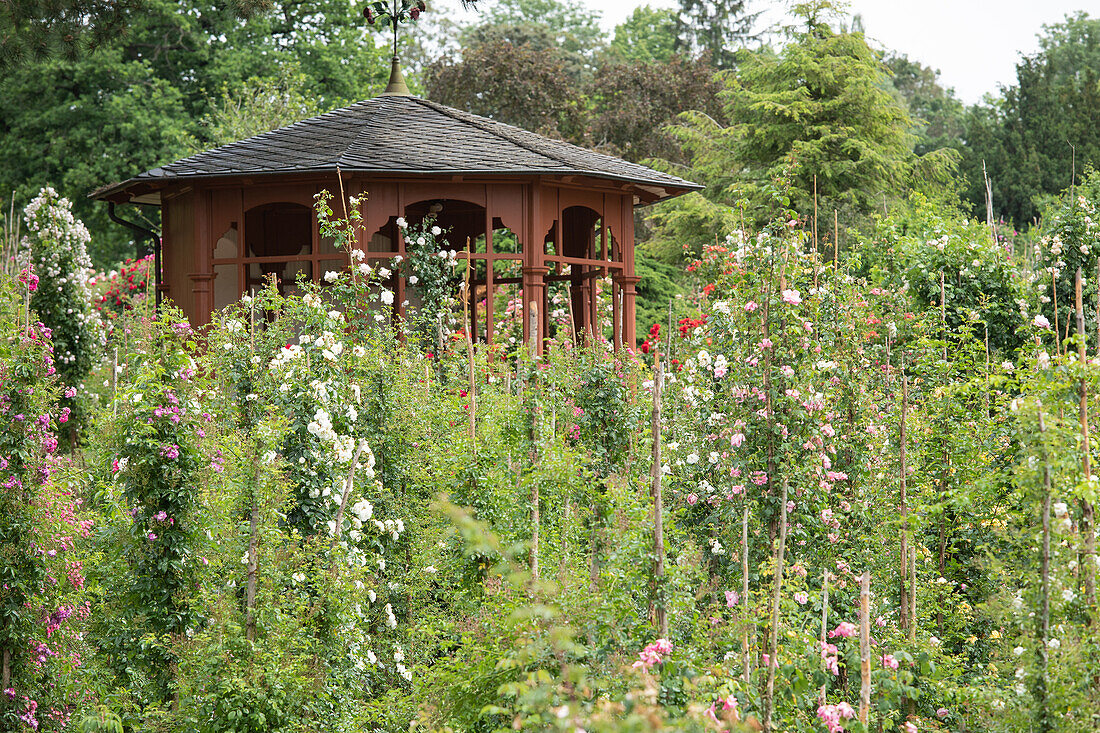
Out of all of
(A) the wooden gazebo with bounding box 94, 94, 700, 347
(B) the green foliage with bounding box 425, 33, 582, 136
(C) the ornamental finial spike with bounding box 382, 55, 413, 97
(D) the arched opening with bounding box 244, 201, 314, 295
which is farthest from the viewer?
(B) the green foliage with bounding box 425, 33, 582, 136

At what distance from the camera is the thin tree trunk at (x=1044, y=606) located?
10.9ft

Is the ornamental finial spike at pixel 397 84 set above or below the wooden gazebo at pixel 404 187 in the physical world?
above

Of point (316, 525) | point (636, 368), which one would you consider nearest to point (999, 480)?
point (636, 368)

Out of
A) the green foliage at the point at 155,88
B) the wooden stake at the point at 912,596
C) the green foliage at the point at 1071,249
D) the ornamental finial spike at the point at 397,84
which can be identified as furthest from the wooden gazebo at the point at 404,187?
the green foliage at the point at 155,88

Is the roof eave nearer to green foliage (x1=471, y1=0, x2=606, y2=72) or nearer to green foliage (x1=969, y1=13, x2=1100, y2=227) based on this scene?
green foliage (x1=969, y1=13, x2=1100, y2=227)

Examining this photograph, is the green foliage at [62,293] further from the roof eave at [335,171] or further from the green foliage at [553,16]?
the green foliage at [553,16]

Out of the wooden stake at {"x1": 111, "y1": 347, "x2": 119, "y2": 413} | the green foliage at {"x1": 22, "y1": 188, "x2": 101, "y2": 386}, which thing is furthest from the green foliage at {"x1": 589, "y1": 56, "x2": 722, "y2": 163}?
the wooden stake at {"x1": 111, "y1": 347, "x2": 119, "y2": 413}

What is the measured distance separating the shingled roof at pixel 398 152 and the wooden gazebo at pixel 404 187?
0.02 metres

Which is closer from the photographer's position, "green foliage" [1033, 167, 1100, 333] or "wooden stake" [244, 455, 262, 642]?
"wooden stake" [244, 455, 262, 642]

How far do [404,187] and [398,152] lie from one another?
34 cm

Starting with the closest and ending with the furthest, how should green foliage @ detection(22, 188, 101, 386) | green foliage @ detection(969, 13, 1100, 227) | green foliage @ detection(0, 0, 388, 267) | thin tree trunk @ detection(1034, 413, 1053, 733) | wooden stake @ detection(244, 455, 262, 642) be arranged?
1. thin tree trunk @ detection(1034, 413, 1053, 733)
2. wooden stake @ detection(244, 455, 262, 642)
3. green foliage @ detection(22, 188, 101, 386)
4. green foliage @ detection(0, 0, 388, 267)
5. green foliage @ detection(969, 13, 1100, 227)

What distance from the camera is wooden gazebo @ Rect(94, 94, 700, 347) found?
10.1 metres

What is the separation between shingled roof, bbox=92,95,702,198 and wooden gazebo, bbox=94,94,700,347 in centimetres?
2

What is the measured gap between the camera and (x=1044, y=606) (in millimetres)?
3490
